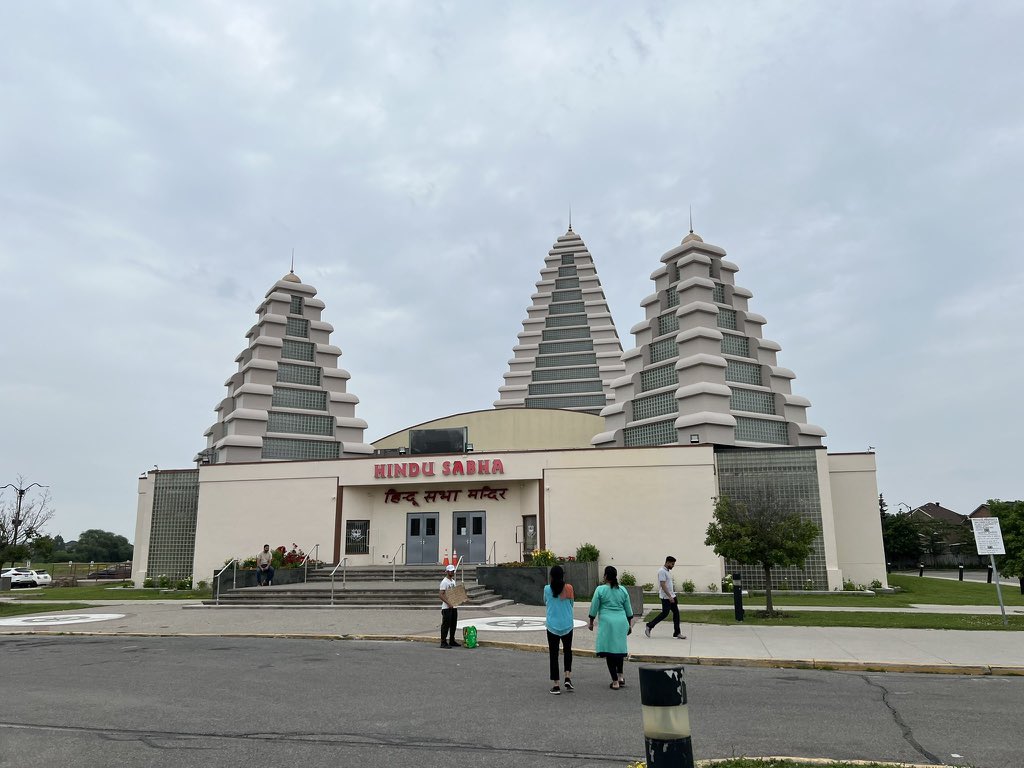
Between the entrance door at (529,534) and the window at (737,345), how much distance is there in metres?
16.9

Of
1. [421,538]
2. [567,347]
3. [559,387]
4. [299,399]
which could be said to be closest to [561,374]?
[559,387]

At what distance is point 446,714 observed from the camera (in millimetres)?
8828

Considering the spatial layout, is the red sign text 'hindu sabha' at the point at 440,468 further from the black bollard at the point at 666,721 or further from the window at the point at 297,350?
the black bollard at the point at 666,721

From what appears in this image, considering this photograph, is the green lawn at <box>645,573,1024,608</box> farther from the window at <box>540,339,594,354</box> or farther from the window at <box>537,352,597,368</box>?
the window at <box>540,339,594,354</box>

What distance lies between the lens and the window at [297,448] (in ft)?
163

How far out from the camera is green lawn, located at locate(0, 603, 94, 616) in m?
26.3

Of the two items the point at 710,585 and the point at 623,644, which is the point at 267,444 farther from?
the point at 623,644

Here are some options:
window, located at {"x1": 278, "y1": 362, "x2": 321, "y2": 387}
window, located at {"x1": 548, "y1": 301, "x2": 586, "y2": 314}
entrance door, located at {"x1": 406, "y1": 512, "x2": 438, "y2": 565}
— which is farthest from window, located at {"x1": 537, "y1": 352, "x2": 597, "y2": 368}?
entrance door, located at {"x1": 406, "y1": 512, "x2": 438, "y2": 565}

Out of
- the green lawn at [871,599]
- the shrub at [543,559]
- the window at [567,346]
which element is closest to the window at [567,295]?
the window at [567,346]

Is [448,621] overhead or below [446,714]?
overhead

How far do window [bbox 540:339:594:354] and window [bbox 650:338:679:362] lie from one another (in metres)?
29.2

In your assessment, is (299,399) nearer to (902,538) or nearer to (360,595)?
(360,595)

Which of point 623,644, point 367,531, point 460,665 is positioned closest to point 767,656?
point 623,644

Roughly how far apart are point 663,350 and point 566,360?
1202 inches
